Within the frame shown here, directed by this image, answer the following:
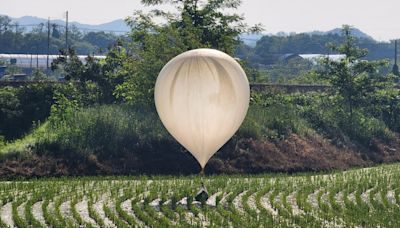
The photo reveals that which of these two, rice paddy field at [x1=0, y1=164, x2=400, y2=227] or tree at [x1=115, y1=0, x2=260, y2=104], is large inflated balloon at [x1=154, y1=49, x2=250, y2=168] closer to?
rice paddy field at [x1=0, y1=164, x2=400, y2=227]

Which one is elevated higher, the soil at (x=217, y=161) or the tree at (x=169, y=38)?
the tree at (x=169, y=38)

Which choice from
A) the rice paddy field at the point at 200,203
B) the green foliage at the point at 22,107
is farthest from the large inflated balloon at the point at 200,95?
the green foliage at the point at 22,107

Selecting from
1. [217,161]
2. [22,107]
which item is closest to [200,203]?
[217,161]

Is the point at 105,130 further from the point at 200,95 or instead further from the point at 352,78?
the point at 352,78

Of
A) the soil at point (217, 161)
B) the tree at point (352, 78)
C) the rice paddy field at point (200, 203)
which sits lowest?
the soil at point (217, 161)

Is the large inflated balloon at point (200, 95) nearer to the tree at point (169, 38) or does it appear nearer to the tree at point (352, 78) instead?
the tree at point (169, 38)

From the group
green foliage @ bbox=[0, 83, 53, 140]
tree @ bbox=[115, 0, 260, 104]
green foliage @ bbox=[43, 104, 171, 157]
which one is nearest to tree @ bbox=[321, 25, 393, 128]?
tree @ bbox=[115, 0, 260, 104]
